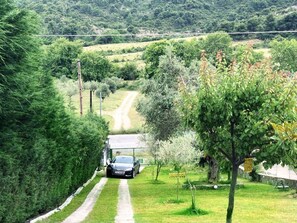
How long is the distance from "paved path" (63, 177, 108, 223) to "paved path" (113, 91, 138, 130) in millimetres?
41230

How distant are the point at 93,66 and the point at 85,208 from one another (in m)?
70.3

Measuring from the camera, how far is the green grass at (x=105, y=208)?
16.6 m

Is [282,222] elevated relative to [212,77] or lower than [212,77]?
lower

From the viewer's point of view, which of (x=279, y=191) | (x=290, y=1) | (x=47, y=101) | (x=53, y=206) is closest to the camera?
(x=47, y=101)

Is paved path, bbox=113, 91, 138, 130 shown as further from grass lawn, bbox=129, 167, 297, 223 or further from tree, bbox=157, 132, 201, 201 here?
tree, bbox=157, 132, 201, 201

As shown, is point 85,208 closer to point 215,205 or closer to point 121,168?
point 215,205

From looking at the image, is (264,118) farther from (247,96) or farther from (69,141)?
(69,141)

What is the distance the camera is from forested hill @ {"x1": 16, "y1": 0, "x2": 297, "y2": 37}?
95631 mm

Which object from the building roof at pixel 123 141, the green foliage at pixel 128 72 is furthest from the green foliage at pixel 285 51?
the building roof at pixel 123 141

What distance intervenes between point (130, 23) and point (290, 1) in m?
32.4

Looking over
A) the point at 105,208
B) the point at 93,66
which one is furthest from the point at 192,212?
the point at 93,66

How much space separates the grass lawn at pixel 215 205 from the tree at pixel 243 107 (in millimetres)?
4506

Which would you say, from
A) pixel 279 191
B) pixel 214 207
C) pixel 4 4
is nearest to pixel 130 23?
pixel 279 191

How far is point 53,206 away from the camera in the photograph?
1922 centimetres
